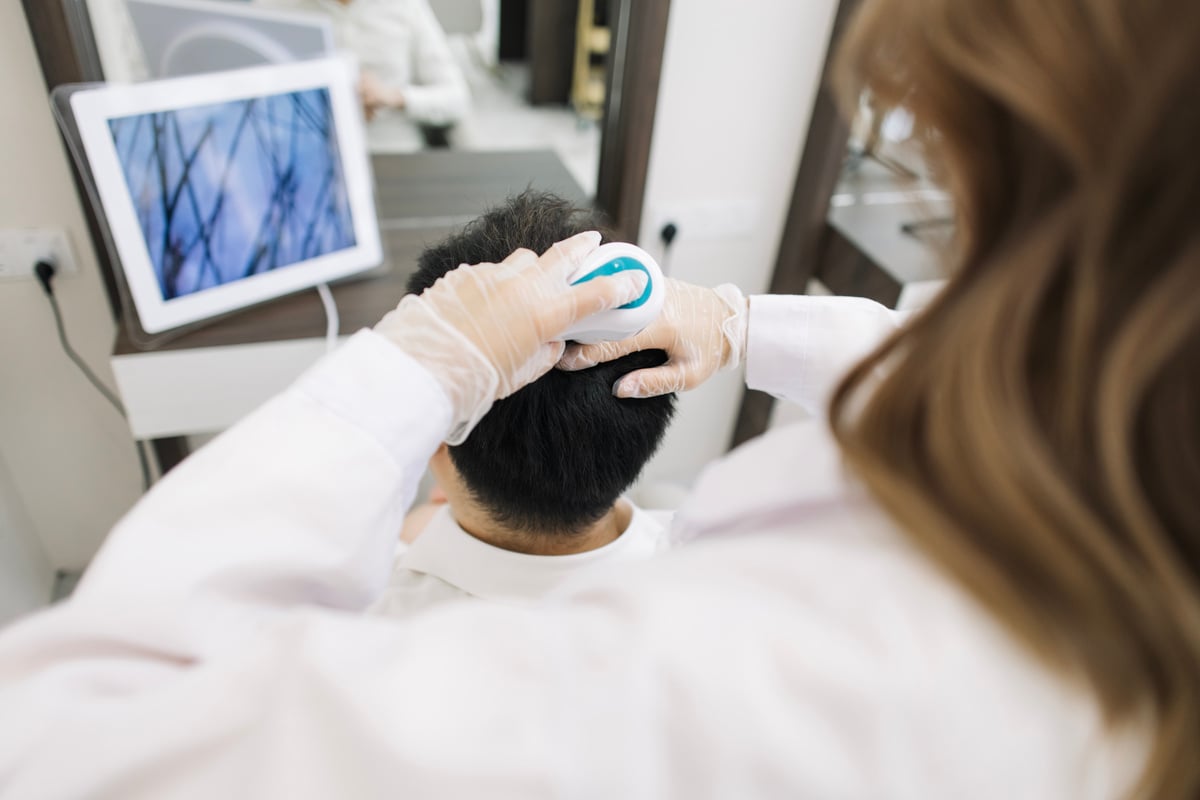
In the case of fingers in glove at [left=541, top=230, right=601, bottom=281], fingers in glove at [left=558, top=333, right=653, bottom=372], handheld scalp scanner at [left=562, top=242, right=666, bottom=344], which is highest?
fingers in glove at [left=541, top=230, right=601, bottom=281]

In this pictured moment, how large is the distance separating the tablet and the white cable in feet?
0.07

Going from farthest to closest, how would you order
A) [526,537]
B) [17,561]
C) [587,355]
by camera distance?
[17,561] → [526,537] → [587,355]

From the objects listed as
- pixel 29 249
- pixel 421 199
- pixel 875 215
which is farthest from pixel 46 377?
pixel 875 215

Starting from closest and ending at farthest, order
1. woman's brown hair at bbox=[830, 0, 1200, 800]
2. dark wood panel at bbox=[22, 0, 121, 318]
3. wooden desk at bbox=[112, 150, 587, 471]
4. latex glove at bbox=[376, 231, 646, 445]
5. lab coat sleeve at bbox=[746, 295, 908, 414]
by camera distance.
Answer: woman's brown hair at bbox=[830, 0, 1200, 800]
latex glove at bbox=[376, 231, 646, 445]
lab coat sleeve at bbox=[746, 295, 908, 414]
dark wood panel at bbox=[22, 0, 121, 318]
wooden desk at bbox=[112, 150, 587, 471]

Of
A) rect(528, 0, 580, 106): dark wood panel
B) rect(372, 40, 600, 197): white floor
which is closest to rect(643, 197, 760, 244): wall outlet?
rect(372, 40, 600, 197): white floor

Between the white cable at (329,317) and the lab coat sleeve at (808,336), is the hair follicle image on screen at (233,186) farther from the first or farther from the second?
the lab coat sleeve at (808,336)

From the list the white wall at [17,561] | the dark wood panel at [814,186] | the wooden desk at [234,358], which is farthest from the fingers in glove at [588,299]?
the white wall at [17,561]

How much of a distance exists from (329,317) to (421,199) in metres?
0.41

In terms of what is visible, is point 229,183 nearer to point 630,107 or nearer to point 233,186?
point 233,186

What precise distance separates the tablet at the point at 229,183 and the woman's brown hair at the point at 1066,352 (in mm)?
977

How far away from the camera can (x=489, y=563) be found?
80cm

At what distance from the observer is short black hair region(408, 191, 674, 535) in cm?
72

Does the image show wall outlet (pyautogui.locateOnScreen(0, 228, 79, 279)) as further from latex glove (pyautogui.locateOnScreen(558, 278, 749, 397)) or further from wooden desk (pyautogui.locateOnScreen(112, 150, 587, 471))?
latex glove (pyautogui.locateOnScreen(558, 278, 749, 397))

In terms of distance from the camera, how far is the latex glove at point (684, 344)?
0.73 m
